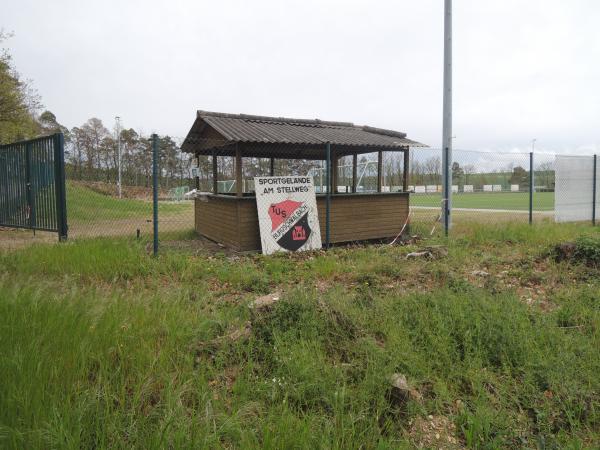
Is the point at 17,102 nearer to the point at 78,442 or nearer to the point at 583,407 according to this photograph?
the point at 78,442

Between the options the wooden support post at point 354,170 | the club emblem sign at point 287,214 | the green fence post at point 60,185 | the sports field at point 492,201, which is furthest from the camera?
the sports field at point 492,201

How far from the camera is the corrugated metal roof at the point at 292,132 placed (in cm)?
886

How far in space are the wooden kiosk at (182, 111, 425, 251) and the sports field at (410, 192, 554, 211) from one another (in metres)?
2.23

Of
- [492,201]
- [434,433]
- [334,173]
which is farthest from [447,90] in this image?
[492,201]

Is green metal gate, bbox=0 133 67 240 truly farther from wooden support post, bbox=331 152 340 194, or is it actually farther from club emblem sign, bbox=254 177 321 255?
wooden support post, bbox=331 152 340 194

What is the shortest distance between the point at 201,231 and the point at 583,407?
32.6 ft

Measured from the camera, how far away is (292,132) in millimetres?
10188

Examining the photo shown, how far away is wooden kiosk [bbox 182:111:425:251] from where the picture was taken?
8.68m

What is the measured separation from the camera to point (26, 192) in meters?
9.39

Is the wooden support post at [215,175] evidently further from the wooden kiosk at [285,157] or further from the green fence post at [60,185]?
the green fence post at [60,185]

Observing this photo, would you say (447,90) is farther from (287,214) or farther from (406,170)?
(287,214)

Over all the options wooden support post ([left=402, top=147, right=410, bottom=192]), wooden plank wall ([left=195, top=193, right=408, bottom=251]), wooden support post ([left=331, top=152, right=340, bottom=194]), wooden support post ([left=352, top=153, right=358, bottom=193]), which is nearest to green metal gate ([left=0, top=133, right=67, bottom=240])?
wooden plank wall ([left=195, top=193, right=408, bottom=251])

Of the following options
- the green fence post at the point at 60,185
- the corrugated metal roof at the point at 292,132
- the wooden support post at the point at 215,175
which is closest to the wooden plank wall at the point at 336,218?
the wooden support post at the point at 215,175

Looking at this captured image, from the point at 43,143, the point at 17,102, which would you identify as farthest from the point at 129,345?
the point at 17,102
